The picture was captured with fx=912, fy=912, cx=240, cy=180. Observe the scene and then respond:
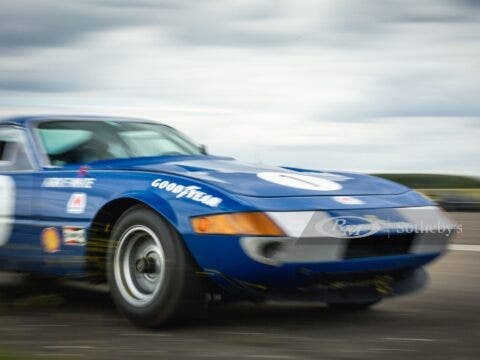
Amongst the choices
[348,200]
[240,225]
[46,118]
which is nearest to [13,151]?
[46,118]

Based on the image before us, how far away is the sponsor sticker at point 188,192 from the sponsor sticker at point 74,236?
0.65m

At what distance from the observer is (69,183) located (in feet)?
17.5

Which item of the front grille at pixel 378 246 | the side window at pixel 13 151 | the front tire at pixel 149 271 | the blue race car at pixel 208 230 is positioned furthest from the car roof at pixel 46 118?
the front grille at pixel 378 246

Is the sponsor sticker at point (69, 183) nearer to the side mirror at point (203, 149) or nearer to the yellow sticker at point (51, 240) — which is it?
the yellow sticker at point (51, 240)

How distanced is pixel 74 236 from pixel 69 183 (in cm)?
32

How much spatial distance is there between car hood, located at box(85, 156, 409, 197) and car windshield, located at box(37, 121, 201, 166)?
0.26 meters

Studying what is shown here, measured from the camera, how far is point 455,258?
27.7 feet

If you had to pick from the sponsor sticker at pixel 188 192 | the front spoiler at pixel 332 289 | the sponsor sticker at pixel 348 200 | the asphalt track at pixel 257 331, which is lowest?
the asphalt track at pixel 257 331

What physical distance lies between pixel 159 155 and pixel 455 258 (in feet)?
11.6

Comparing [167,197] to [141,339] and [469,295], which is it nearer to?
[141,339]

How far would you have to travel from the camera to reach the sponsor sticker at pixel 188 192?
4547 mm

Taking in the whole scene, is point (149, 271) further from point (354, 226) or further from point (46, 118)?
point (46, 118)

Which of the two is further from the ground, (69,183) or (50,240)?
(69,183)

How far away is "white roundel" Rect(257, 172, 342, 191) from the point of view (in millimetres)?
4961
